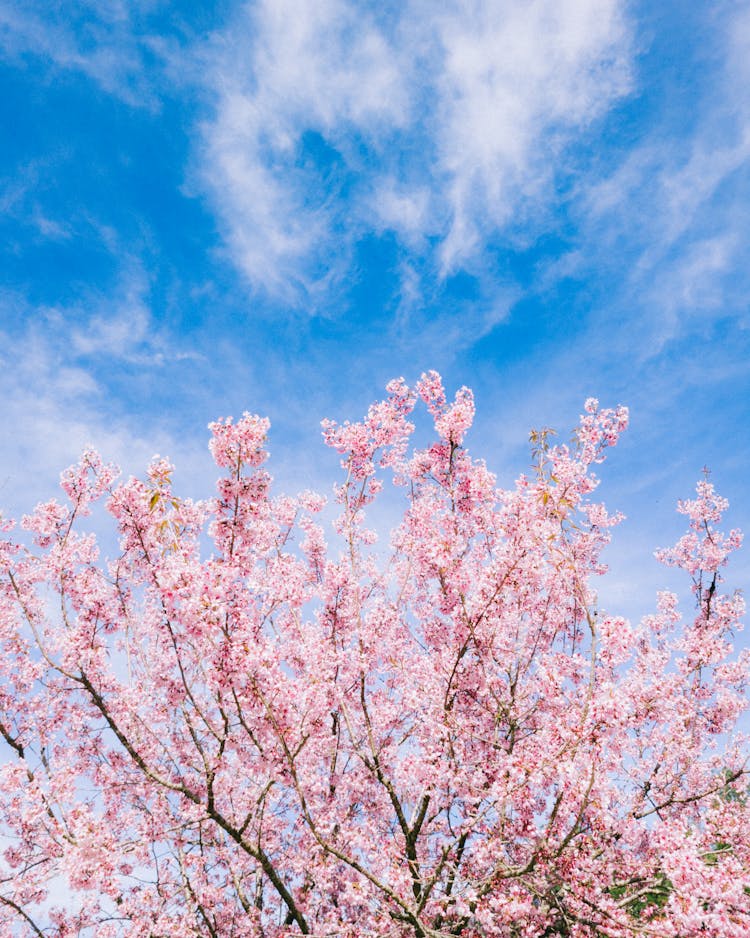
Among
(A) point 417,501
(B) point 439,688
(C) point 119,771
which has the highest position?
(A) point 417,501

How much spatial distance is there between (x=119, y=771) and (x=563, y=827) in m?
8.19

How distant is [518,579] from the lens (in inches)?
359

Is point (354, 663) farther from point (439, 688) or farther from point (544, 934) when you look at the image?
point (544, 934)

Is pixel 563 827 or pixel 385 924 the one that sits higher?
pixel 563 827

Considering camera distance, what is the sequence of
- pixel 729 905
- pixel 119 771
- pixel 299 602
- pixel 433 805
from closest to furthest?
1. pixel 729 905
2. pixel 299 602
3. pixel 433 805
4. pixel 119 771

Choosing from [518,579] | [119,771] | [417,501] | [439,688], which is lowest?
[119,771]

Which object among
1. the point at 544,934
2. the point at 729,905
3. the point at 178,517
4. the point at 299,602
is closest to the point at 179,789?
the point at 299,602

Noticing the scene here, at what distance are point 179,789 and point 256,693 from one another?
2103 millimetres

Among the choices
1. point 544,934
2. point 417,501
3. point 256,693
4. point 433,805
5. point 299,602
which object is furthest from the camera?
point 417,501

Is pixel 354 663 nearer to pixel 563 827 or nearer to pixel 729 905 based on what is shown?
pixel 563 827

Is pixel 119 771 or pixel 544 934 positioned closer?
pixel 544 934

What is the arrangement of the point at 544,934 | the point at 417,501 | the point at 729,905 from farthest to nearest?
the point at 417,501 < the point at 544,934 < the point at 729,905

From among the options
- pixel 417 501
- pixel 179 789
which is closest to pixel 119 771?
pixel 179 789

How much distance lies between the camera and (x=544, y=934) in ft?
27.7
